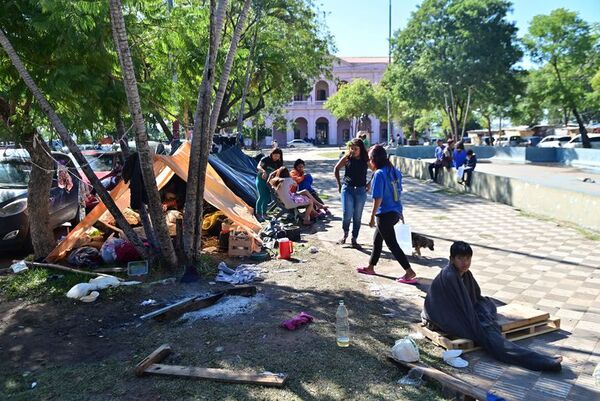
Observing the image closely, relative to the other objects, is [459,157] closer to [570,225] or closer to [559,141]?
[570,225]

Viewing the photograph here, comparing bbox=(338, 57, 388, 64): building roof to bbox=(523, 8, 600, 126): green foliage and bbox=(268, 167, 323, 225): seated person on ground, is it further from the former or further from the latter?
bbox=(268, 167, 323, 225): seated person on ground

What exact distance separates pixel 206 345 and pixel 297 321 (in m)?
0.88

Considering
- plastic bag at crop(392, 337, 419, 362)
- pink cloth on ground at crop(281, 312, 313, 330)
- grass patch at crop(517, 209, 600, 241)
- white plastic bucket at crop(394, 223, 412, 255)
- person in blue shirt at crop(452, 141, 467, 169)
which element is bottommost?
grass patch at crop(517, 209, 600, 241)

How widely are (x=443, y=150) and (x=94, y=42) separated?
41.5ft

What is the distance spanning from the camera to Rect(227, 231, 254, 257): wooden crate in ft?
24.7

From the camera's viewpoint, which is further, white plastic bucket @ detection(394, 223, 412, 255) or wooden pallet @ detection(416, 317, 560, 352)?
white plastic bucket @ detection(394, 223, 412, 255)

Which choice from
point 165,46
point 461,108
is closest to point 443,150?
point 165,46

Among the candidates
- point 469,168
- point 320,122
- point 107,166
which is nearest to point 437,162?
point 469,168

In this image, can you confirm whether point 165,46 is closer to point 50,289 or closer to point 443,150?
point 50,289

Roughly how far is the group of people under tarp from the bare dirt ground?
348 centimetres

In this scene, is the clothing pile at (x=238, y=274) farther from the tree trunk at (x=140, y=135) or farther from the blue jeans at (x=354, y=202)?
the blue jeans at (x=354, y=202)

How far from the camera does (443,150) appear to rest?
16656 mm

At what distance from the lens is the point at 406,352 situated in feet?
13.0

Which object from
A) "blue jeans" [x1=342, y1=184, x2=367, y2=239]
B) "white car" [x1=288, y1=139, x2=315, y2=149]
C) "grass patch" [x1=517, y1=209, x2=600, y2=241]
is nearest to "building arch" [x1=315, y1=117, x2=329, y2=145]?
"white car" [x1=288, y1=139, x2=315, y2=149]
